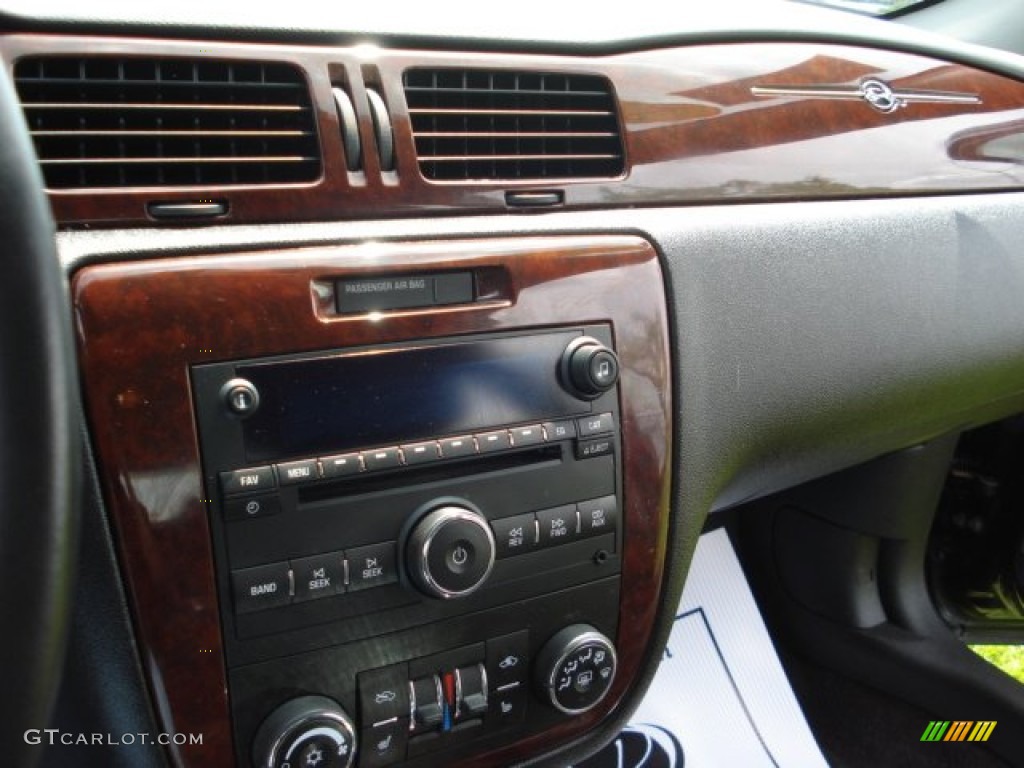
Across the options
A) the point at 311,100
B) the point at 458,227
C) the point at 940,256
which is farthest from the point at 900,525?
the point at 311,100

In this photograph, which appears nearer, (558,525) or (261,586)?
(261,586)

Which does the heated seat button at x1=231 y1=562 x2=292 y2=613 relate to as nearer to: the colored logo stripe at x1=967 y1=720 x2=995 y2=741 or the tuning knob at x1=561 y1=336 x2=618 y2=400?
the tuning knob at x1=561 y1=336 x2=618 y2=400

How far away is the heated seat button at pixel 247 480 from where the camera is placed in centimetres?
71

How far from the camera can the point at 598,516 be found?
875mm

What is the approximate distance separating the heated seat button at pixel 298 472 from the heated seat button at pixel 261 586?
6cm

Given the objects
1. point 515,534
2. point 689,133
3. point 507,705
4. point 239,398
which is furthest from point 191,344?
point 689,133

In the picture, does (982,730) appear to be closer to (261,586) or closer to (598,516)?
(598,516)

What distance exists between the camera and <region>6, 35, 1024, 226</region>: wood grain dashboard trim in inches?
29.3

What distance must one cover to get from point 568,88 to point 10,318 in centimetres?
57

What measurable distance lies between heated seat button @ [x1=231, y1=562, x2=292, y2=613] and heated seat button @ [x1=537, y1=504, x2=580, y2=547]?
22 centimetres

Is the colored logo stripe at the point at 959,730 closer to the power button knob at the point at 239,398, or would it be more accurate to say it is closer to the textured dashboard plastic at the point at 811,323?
the textured dashboard plastic at the point at 811,323

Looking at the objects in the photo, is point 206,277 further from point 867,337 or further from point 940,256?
point 940,256

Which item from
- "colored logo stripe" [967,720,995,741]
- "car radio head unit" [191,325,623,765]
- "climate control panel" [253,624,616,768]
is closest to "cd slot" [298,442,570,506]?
"car radio head unit" [191,325,623,765]

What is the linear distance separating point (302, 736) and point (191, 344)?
306mm
